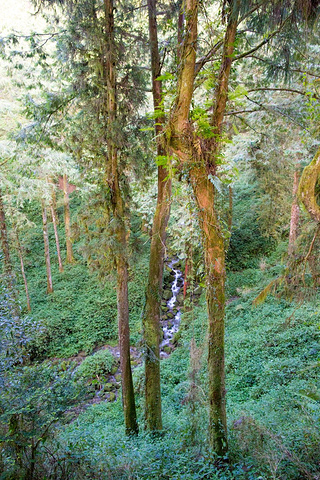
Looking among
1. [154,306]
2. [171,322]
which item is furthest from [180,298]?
[154,306]

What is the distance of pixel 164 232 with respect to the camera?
6.26 meters

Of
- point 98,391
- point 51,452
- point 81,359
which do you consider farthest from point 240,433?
point 81,359

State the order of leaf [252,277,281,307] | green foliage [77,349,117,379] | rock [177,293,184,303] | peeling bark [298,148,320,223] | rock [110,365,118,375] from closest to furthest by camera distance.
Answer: peeling bark [298,148,320,223], leaf [252,277,281,307], green foliage [77,349,117,379], rock [110,365,118,375], rock [177,293,184,303]

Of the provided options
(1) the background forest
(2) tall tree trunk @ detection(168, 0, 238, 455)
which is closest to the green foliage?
(1) the background forest

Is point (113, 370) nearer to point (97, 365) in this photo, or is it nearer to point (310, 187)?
point (97, 365)

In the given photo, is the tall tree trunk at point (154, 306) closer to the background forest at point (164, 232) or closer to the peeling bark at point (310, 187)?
the background forest at point (164, 232)

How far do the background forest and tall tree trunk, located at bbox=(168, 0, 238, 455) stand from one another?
0.02 meters

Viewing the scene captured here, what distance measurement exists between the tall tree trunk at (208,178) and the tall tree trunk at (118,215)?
287cm

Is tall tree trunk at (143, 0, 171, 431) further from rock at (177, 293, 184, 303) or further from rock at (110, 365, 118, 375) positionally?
rock at (177, 293, 184, 303)

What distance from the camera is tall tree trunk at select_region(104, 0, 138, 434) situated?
610 centimetres

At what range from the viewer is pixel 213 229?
376 centimetres

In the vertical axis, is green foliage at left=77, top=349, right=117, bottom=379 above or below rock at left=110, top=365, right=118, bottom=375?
above

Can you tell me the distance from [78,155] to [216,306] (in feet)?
15.7

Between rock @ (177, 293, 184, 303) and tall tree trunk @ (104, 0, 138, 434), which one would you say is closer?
tall tree trunk @ (104, 0, 138, 434)
